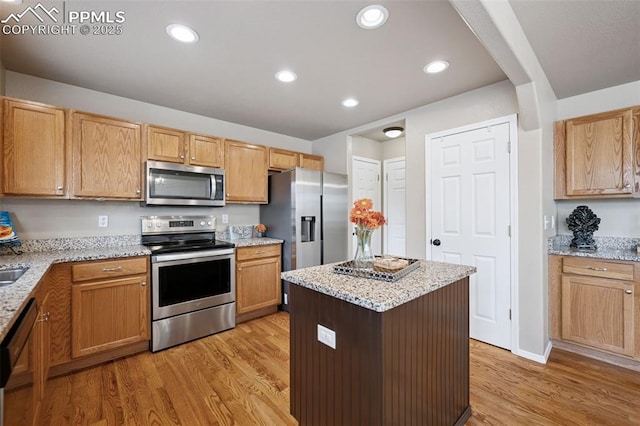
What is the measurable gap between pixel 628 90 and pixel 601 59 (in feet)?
2.38

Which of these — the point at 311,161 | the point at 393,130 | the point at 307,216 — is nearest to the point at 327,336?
the point at 307,216

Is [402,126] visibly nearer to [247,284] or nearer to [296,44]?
[296,44]

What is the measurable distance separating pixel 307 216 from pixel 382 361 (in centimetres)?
252

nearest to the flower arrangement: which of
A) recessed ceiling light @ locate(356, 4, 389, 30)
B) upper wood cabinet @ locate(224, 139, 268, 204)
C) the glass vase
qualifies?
the glass vase

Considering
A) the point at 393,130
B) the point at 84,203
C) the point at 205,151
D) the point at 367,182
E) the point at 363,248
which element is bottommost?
the point at 363,248

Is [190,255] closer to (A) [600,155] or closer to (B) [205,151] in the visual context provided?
(B) [205,151]

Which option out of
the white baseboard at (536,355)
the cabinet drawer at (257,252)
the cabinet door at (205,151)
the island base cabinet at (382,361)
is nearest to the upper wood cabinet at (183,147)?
the cabinet door at (205,151)

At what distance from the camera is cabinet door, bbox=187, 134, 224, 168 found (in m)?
3.14

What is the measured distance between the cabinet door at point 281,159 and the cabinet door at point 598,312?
3.28 m

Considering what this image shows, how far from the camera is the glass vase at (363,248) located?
5.28 ft

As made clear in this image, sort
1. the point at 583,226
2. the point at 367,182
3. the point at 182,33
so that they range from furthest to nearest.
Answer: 1. the point at 367,182
2. the point at 583,226
3. the point at 182,33

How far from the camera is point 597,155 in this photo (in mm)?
2535

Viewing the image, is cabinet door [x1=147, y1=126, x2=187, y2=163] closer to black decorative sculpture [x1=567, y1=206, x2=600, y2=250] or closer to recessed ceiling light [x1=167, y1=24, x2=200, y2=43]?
recessed ceiling light [x1=167, y1=24, x2=200, y2=43]

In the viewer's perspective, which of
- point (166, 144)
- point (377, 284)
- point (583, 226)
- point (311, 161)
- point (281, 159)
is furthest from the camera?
point (311, 161)
